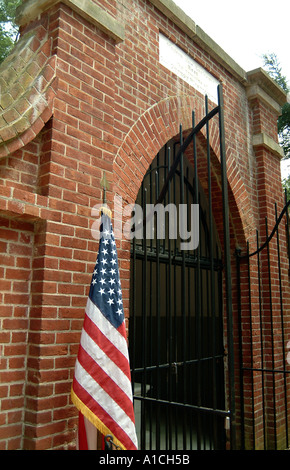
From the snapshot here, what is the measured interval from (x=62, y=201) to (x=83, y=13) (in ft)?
5.23

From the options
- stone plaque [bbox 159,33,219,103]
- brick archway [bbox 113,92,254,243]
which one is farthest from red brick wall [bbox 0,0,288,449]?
stone plaque [bbox 159,33,219,103]

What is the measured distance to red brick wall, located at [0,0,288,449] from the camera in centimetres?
246

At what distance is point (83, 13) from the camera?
3094mm

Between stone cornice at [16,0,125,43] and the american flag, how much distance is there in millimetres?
2098

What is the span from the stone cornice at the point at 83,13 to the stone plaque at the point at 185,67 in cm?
114

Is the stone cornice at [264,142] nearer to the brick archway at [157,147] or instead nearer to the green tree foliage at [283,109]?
the brick archway at [157,147]

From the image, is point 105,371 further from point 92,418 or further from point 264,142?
point 264,142

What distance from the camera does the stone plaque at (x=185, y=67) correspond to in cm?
447

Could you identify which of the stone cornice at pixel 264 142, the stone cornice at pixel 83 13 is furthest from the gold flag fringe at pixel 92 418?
the stone cornice at pixel 264 142

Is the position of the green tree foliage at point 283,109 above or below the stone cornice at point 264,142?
above

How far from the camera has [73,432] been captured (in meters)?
2.60

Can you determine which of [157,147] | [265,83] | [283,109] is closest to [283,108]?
[283,109]

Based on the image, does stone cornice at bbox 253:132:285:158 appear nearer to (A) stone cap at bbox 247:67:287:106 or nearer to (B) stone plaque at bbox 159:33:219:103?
(A) stone cap at bbox 247:67:287:106
